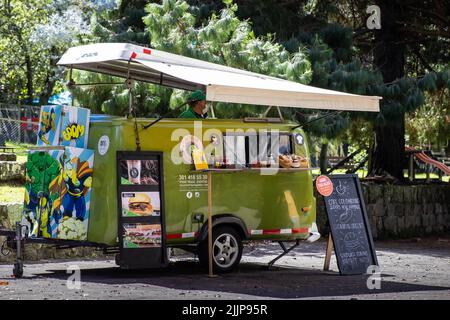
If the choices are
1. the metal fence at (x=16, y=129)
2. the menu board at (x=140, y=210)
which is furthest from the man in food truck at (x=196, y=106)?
the metal fence at (x=16, y=129)

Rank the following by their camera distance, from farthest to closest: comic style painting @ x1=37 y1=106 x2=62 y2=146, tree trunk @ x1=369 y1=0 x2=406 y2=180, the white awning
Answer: tree trunk @ x1=369 y1=0 x2=406 y2=180 < comic style painting @ x1=37 y1=106 x2=62 y2=146 < the white awning

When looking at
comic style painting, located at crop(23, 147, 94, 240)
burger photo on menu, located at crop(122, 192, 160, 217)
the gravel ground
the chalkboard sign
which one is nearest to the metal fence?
the gravel ground

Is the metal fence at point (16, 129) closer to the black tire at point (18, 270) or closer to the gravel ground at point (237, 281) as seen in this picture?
the gravel ground at point (237, 281)

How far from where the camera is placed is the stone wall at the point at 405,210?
20344mm

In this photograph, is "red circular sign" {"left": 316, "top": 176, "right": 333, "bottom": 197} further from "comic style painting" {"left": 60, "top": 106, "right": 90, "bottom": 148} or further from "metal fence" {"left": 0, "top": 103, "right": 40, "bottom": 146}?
"metal fence" {"left": 0, "top": 103, "right": 40, "bottom": 146}

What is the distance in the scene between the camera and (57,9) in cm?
3362

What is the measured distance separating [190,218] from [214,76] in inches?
74.0

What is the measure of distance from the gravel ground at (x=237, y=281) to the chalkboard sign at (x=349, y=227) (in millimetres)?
279

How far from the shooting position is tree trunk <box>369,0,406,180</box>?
73.1ft

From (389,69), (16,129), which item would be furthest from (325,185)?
(16,129)

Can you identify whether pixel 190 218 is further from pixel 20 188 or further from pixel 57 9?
pixel 57 9

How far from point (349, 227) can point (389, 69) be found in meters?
10.1

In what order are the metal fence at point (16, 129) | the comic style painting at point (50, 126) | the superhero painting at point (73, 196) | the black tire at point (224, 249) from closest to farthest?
1. the superhero painting at point (73, 196)
2. the comic style painting at point (50, 126)
3. the black tire at point (224, 249)
4. the metal fence at point (16, 129)

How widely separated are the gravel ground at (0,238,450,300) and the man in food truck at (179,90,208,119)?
7.04ft
